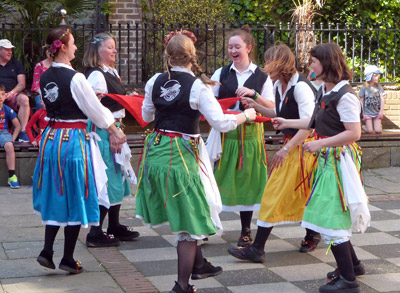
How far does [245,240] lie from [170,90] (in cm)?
195

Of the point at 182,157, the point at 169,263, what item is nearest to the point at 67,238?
the point at 169,263

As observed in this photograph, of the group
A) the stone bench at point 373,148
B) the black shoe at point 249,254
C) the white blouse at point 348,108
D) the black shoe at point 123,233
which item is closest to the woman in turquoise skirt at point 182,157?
the white blouse at point 348,108

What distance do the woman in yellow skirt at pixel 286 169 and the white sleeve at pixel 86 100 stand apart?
1.18 meters

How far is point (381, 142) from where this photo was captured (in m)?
10.8

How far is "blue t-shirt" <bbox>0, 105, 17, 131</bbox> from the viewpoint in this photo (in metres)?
9.78

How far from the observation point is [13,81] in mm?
11086

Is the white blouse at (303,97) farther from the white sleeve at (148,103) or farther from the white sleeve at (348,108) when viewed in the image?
the white sleeve at (148,103)

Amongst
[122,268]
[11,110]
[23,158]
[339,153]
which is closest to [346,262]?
[339,153]

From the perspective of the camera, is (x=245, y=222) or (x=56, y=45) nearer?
(x=56, y=45)

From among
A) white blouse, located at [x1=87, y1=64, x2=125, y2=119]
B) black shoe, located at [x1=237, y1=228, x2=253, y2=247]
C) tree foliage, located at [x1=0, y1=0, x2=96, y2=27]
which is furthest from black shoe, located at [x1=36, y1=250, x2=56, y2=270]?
tree foliage, located at [x1=0, y1=0, x2=96, y2=27]

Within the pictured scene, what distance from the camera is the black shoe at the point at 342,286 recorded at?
5.16m

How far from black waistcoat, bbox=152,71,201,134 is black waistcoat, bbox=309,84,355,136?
0.84 meters

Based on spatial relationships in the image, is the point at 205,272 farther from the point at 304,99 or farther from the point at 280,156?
the point at 304,99

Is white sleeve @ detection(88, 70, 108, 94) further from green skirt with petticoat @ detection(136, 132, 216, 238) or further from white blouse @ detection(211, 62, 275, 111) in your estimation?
green skirt with petticoat @ detection(136, 132, 216, 238)
